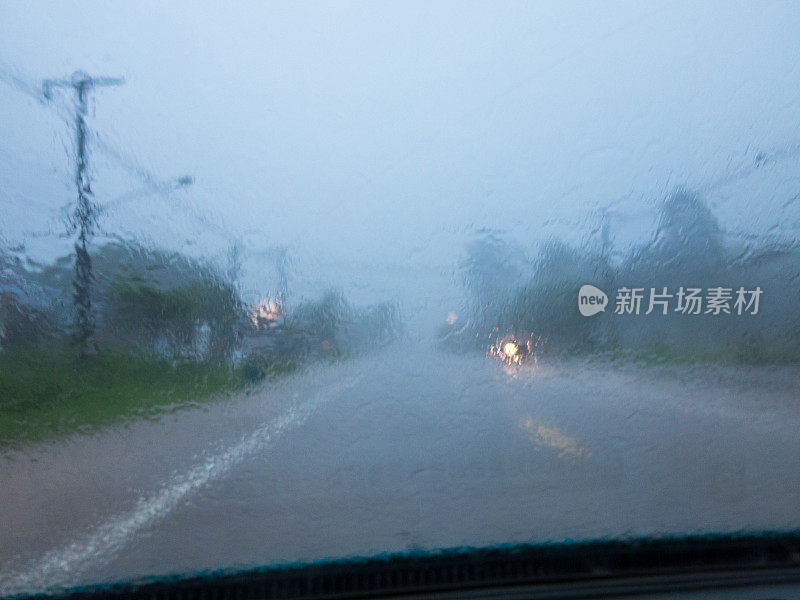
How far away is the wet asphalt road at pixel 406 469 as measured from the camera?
10.0 feet

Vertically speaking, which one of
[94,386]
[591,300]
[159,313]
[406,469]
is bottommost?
[406,469]

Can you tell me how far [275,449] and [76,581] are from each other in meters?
1.28

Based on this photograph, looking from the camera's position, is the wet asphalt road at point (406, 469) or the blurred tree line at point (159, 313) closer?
the wet asphalt road at point (406, 469)

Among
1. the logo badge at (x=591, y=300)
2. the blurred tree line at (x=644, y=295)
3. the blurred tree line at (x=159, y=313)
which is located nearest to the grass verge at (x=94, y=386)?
the blurred tree line at (x=159, y=313)

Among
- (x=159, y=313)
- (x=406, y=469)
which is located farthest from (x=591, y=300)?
(x=159, y=313)

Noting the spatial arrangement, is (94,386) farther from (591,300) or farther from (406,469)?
(591,300)

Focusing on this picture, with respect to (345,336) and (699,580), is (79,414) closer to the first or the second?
(345,336)

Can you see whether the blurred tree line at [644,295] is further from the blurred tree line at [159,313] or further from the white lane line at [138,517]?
the white lane line at [138,517]

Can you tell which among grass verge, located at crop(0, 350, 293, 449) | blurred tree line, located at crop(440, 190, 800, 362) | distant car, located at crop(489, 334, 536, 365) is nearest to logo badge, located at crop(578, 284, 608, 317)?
blurred tree line, located at crop(440, 190, 800, 362)

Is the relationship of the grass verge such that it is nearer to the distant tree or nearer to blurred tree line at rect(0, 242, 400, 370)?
blurred tree line at rect(0, 242, 400, 370)

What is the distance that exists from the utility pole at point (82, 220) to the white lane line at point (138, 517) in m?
0.83

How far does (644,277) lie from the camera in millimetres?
3861

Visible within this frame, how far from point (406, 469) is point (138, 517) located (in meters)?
1.40

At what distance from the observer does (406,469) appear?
379cm
